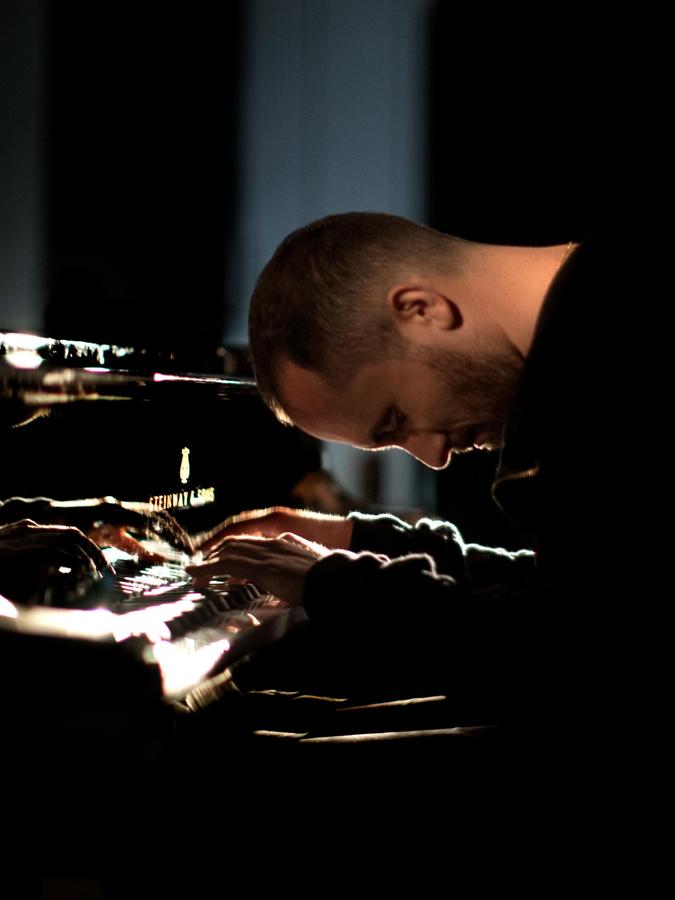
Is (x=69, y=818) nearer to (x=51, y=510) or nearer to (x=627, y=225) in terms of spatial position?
(x=51, y=510)

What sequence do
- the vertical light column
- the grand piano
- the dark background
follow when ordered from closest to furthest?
the grand piano, the vertical light column, the dark background

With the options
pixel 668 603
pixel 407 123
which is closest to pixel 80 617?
pixel 668 603

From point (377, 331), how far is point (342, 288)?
9 cm

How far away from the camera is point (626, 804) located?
0.92 m

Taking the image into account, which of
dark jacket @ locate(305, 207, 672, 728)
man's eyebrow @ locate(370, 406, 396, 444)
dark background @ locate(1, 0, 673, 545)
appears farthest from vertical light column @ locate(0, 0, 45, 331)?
dark jacket @ locate(305, 207, 672, 728)

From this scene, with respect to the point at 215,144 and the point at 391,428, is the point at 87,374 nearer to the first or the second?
the point at 391,428

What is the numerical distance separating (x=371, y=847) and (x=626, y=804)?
321mm

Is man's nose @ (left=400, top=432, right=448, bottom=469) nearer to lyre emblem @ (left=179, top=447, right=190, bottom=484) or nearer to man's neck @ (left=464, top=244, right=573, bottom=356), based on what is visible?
man's neck @ (left=464, top=244, right=573, bottom=356)

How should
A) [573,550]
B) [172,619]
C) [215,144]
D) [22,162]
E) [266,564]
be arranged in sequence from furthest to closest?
[215,144] → [22,162] → [266,564] → [172,619] → [573,550]

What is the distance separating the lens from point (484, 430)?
132 centimetres

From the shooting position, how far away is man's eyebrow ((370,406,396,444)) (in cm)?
125

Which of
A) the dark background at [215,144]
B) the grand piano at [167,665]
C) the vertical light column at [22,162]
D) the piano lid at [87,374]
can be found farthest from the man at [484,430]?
the vertical light column at [22,162]

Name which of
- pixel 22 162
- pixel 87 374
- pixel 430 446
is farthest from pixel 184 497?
pixel 22 162

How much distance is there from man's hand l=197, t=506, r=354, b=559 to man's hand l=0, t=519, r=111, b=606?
0.31 metres
